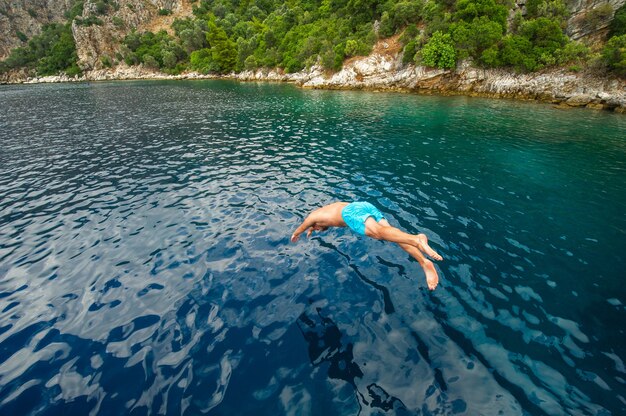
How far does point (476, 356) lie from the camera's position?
5.70 meters

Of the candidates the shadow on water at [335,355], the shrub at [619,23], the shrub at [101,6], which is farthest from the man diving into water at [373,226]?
the shrub at [101,6]

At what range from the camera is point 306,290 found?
24.7 feet

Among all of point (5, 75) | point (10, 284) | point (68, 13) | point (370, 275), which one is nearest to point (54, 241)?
point (10, 284)

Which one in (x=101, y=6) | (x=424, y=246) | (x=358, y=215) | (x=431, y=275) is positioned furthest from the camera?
(x=101, y=6)

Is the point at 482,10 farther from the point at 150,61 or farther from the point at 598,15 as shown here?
the point at 150,61

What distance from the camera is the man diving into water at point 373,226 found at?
213 inches

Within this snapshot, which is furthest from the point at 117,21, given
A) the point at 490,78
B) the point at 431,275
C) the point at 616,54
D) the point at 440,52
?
the point at 431,275

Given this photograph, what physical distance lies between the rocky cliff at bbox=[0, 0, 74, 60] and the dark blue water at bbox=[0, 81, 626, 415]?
236 m

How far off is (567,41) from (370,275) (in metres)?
53.8

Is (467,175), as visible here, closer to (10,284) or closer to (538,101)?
(10,284)

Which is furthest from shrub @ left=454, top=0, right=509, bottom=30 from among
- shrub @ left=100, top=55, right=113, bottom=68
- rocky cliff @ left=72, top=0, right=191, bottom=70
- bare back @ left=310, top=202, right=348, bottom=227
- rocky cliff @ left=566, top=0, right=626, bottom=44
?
rocky cliff @ left=72, top=0, right=191, bottom=70

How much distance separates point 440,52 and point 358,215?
49.5 meters

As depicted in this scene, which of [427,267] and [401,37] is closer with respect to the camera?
[427,267]

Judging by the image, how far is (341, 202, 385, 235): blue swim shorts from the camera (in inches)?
250
